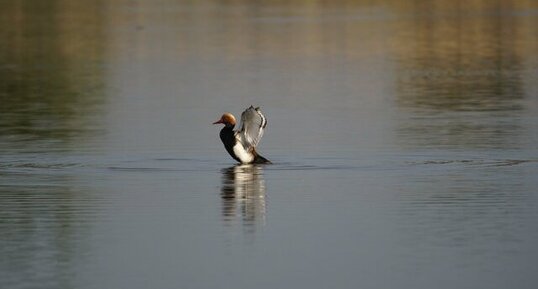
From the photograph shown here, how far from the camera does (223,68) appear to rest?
3856cm

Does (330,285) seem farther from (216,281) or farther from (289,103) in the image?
(289,103)

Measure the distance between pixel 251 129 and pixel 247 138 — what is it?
12 centimetres

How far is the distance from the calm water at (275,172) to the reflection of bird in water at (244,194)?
3 cm

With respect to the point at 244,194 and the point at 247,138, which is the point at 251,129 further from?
the point at 244,194

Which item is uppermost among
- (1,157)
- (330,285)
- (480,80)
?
(480,80)

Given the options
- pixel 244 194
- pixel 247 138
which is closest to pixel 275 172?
pixel 247 138

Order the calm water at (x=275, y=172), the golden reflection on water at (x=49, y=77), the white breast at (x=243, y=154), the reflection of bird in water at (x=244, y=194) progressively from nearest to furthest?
the calm water at (x=275, y=172)
the reflection of bird in water at (x=244, y=194)
the white breast at (x=243, y=154)
the golden reflection on water at (x=49, y=77)

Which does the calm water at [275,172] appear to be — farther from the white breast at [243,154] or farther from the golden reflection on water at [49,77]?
the white breast at [243,154]

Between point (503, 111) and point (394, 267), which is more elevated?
point (503, 111)

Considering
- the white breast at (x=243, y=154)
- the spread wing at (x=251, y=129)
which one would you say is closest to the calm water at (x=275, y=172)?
the white breast at (x=243, y=154)

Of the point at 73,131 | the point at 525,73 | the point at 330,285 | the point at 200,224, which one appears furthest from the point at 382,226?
the point at 525,73

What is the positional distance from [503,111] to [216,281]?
1481 cm

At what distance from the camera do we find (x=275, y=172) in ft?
62.1

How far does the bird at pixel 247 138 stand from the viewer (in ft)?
64.6
